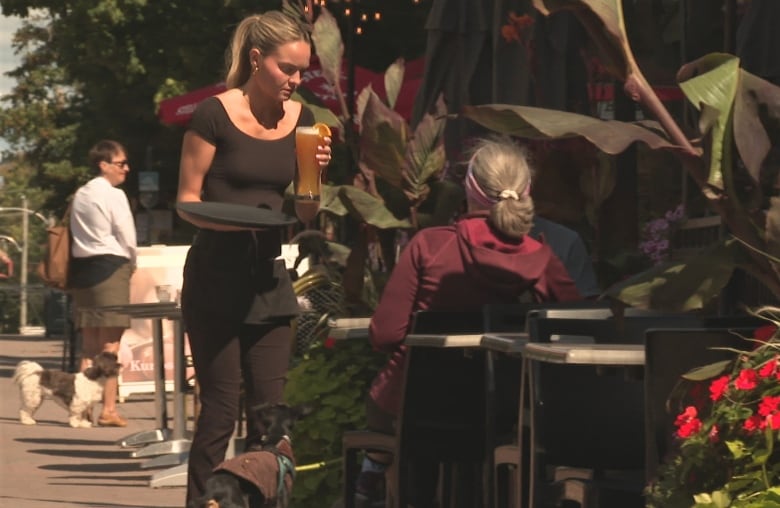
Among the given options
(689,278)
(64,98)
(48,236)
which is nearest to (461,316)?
(689,278)

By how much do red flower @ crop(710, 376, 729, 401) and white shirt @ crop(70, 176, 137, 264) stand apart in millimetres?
10197

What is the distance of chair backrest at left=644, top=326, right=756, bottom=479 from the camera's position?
4.26m

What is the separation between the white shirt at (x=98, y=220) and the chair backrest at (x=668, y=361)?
9646 mm

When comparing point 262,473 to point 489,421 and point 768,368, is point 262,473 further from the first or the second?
point 768,368

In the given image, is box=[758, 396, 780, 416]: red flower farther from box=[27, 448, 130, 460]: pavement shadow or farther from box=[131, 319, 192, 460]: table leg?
box=[27, 448, 130, 460]: pavement shadow

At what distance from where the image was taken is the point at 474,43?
12234 millimetres

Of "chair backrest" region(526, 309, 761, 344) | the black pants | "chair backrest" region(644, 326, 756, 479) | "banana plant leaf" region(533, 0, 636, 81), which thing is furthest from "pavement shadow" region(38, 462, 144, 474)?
"chair backrest" region(644, 326, 756, 479)

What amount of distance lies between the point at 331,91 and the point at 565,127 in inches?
487

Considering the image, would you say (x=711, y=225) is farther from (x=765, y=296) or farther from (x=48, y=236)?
(x=48, y=236)

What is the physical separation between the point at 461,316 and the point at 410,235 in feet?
8.29

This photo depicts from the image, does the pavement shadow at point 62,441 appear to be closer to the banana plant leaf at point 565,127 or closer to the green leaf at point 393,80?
the green leaf at point 393,80

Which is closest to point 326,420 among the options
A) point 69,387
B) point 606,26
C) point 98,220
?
point 606,26

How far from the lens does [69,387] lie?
14656 mm

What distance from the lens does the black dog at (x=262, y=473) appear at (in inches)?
229
